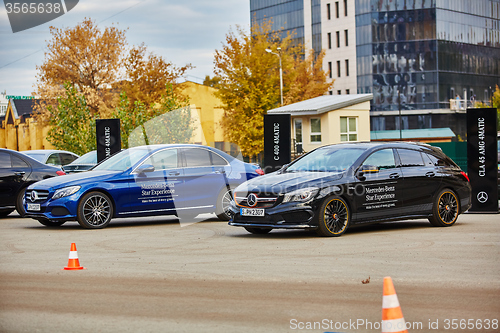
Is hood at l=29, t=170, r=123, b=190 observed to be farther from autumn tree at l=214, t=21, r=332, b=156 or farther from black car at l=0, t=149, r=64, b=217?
autumn tree at l=214, t=21, r=332, b=156

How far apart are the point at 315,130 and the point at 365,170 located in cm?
3536

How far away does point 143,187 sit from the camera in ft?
44.3

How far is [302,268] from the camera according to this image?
808cm

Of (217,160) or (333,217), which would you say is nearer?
(333,217)

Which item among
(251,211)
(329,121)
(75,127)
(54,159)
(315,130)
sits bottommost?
(251,211)

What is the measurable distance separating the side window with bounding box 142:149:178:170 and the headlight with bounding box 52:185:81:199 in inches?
64.8

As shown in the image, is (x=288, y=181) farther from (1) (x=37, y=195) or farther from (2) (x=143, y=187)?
(1) (x=37, y=195)

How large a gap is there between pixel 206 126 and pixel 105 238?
5227cm

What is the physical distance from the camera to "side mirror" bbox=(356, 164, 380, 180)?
11.7 metres

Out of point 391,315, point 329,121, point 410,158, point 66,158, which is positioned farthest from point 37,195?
point 329,121

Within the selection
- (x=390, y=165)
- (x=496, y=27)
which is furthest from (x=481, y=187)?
(x=496, y=27)

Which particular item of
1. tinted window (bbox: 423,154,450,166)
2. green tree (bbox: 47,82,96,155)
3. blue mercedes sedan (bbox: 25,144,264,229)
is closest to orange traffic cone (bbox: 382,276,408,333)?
blue mercedes sedan (bbox: 25,144,264,229)

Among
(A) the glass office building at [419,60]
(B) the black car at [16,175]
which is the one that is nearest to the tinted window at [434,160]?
(B) the black car at [16,175]

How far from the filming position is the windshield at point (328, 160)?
11805 millimetres
